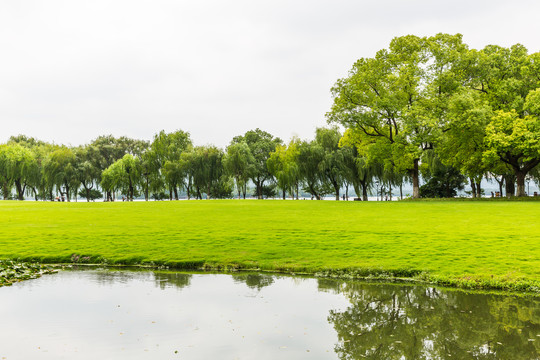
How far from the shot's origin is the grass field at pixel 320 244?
16.3 meters

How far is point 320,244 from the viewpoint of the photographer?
68.0ft

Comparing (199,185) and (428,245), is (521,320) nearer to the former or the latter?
(428,245)

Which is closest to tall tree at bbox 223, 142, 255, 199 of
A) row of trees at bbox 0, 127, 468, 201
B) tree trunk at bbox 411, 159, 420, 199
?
row of trees at bbox 0, 127, 468, 201

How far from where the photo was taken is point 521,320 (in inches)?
416

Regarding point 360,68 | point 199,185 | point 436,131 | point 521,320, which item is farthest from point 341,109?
point 521,320

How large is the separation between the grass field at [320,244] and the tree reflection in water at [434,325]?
7.74 ft

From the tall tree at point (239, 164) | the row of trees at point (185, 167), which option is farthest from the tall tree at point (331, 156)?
the tall tree at point (239, 164)

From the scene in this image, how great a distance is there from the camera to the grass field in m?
16.3

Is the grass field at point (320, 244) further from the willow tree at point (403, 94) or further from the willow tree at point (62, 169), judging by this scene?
the willow tree at point (62, 169)

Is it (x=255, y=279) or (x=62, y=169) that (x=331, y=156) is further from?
(x=62, y=169)

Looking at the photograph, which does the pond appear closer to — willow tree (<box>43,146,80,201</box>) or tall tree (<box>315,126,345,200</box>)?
tall tree (<box>315,126,345,200</box>)

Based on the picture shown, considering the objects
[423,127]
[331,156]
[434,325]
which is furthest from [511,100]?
[434,325]

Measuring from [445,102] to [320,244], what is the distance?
120 ft

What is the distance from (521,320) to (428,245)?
8.99m
